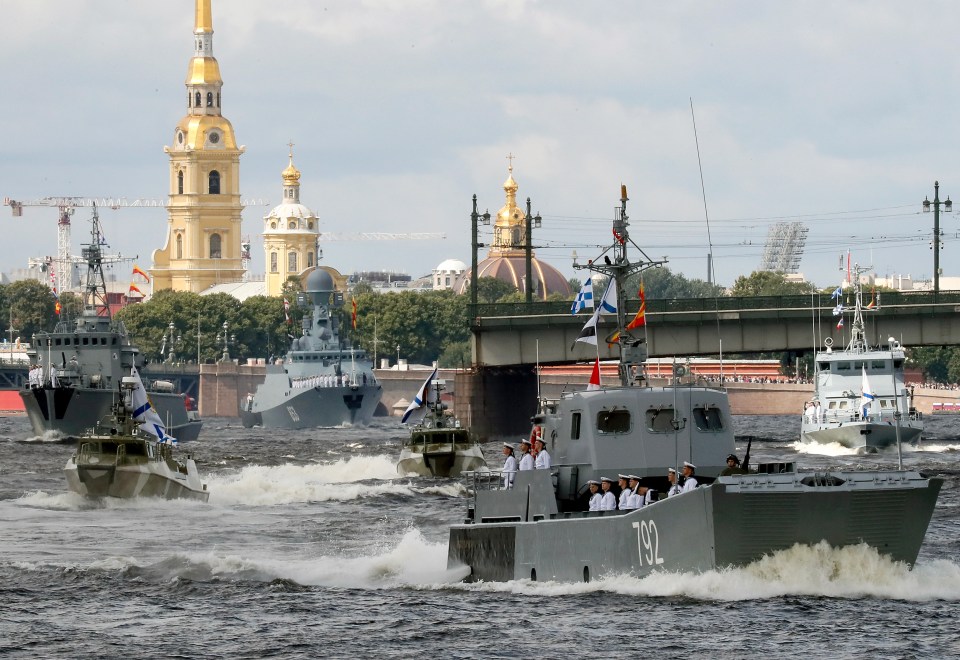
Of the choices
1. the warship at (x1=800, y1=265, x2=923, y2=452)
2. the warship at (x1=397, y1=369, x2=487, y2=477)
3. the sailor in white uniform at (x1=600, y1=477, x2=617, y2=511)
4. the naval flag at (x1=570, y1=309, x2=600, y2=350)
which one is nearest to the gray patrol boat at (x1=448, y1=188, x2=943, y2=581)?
the sailor in white uniform at (x1=600, y1=477, x2=617, y2=511)

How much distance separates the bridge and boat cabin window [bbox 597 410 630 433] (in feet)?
245

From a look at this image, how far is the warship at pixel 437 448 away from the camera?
84062 mm

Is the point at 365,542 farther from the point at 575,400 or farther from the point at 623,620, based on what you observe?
the point at 623,620

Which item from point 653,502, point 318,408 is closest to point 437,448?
point 653,502

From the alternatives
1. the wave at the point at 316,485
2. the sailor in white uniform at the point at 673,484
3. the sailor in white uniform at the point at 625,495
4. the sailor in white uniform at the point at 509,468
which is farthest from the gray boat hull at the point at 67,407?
the sailor in white uniform at the point at 673,484

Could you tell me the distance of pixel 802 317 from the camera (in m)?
118

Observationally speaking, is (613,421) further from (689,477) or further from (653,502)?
(653,502)

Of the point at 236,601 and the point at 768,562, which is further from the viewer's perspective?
the point at 236,601

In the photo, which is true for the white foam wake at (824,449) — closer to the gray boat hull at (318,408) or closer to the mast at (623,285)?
the mast at (623,285)

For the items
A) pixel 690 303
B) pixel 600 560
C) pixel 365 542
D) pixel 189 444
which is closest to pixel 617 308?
pixel 600 560

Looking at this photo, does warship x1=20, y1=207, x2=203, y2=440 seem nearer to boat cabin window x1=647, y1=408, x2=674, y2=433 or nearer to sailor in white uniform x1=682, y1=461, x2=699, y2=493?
boat cabin window x1=647, y1=408, x2=674, y2=433

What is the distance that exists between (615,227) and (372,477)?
1861 inches

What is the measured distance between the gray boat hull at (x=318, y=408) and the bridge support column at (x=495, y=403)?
57189 mm

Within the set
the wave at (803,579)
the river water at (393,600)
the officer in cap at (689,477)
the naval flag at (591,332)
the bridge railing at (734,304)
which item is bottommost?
the river water at (393,600)
